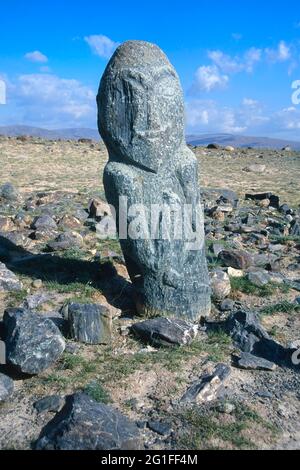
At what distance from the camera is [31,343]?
492 cm

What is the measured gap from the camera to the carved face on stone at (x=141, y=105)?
5.55 metres

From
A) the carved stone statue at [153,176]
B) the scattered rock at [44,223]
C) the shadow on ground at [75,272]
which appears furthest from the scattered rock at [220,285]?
the scattered rock at [44,223]

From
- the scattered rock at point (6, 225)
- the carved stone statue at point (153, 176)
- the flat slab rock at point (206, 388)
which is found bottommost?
the flat slab rock at point (206, 388)

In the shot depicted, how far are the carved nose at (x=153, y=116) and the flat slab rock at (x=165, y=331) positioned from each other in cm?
214

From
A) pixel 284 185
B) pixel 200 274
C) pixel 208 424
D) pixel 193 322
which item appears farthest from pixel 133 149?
pixel 284 185

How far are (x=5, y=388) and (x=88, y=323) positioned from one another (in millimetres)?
1178

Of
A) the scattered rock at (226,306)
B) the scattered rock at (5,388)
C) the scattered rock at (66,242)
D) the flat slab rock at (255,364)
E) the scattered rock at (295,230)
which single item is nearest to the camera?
the scattered rock at (5,388)

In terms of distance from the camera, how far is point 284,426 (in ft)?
14.5

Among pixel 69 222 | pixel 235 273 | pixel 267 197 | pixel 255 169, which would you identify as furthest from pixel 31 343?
pixel 255 169

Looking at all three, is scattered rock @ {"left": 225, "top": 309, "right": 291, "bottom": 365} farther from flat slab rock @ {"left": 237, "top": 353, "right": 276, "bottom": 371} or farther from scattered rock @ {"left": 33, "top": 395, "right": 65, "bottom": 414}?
scattered rock @ {"left": 33, "top": 395, "right": 65, "bottom": 414}

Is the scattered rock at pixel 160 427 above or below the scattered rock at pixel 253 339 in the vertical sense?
below

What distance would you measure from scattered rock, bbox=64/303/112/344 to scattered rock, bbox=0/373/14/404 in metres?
0.98

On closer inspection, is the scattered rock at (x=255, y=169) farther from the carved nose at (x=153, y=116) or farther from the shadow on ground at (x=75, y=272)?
the carved nose at (x=153, y=116)

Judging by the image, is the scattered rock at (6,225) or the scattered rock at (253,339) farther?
the scattered rock at (6,225)
